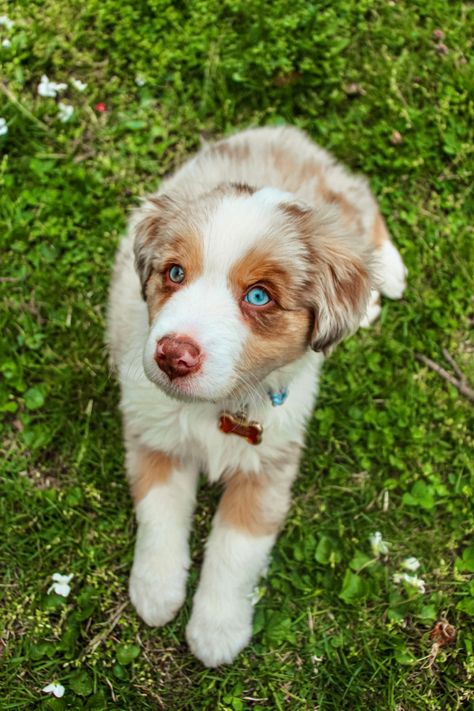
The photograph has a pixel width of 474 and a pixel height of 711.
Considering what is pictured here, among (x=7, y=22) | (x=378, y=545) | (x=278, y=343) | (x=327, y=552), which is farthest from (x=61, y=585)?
(x=7, y=22)

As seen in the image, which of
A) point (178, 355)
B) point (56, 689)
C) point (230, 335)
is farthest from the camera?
point (56, 689)

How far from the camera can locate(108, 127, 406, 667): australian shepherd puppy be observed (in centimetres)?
260

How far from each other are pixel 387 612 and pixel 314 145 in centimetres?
225

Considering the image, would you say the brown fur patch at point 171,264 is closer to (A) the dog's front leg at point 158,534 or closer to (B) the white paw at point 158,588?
(A) the dog's front leg at point 158,534

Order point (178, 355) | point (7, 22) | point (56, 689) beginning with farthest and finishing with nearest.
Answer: point (7, 22) → point (56, 689) → point (178, 355)

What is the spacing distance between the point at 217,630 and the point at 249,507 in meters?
0.51

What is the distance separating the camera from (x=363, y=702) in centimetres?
332

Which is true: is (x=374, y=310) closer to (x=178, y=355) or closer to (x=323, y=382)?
(x=323, y=382)

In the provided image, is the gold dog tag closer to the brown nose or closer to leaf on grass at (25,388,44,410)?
the brown nose

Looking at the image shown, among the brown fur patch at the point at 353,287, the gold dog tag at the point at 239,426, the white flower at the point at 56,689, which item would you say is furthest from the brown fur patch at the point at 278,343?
the white flower at the point at 56,689

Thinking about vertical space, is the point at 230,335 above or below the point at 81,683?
above

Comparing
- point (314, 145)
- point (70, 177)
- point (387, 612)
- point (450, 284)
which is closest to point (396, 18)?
point (314, 145)

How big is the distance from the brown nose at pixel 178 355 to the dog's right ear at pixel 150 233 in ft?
Result: 1.65

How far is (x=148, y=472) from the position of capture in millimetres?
3396
